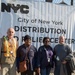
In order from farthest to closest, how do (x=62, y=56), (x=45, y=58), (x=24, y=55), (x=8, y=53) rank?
(x=62, y=56), (x=45, y=58), (x=24, y=55), (x=8, y=53)

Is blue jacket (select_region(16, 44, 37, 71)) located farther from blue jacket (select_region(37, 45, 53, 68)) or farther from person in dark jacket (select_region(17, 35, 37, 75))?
blue jacket (select_region(37, 45, 53, 68))

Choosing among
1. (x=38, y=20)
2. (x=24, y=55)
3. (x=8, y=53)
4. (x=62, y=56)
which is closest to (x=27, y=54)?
(x=24, y=55)

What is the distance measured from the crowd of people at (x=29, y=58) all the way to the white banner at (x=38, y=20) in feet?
7.24

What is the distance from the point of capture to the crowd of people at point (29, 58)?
24.1ft

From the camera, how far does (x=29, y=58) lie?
7590 mm

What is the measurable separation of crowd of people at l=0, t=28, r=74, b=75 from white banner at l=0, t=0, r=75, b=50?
221 centimetres

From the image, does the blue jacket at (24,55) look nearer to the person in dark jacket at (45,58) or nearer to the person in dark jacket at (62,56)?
the person in dark jacket at (45,58)

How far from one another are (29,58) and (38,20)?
117 inches

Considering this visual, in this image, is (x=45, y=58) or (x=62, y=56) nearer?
(x=45, y=58)

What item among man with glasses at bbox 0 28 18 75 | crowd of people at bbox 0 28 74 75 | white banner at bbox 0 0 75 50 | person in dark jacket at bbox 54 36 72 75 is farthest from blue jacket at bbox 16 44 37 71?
white banner at bbox 0 0 75 50

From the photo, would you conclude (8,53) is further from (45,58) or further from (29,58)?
(45,58)

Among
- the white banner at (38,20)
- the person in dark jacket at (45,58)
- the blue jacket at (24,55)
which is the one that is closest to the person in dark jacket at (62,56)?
the person in dark jacket at (45,58)

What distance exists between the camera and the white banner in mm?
9781

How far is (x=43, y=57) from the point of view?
7.88m
